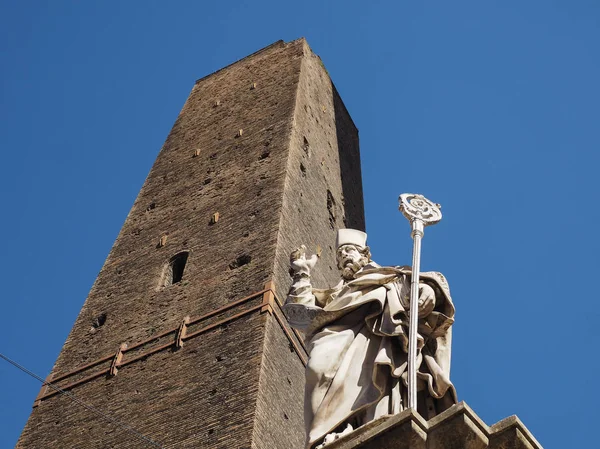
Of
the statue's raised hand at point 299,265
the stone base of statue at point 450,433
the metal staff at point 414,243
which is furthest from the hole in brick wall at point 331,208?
the stone base of statue at point 450,433

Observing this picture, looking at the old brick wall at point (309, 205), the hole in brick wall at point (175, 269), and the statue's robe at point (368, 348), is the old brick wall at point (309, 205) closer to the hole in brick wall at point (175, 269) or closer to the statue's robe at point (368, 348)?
the hole in brick wall at point (175, 269)

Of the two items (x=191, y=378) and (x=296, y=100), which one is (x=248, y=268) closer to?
(x=191, y=378)

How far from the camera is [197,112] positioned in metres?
23.0

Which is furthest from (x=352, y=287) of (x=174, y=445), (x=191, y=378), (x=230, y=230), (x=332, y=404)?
(x=230, y=230)

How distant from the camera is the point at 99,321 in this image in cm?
1638

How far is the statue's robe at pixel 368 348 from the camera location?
4980mm

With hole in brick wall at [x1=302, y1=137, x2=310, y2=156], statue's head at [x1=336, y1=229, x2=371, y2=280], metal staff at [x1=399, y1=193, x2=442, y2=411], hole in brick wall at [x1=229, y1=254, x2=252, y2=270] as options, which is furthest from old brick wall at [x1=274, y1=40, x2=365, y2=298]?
metal staff at [x1=399, y1=193, x2=442, y2=411]

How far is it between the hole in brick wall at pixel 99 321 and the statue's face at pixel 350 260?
1075 centimetres

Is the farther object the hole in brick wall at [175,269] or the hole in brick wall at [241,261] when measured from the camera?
the hole in brick wall at [175,269]

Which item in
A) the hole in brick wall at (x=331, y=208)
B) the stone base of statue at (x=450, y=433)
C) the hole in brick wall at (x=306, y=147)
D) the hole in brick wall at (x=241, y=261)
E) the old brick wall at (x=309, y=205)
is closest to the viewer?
the stone base of statue at (x=450, y=433)

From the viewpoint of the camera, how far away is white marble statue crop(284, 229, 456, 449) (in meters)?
4.97

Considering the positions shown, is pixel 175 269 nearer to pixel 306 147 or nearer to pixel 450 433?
pixel 306 147

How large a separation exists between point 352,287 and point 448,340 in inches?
19.0

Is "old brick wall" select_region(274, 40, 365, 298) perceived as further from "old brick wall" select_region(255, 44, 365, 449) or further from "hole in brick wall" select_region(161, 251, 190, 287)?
"hole in brick wall" select_region(161, 251, 190, 287)
